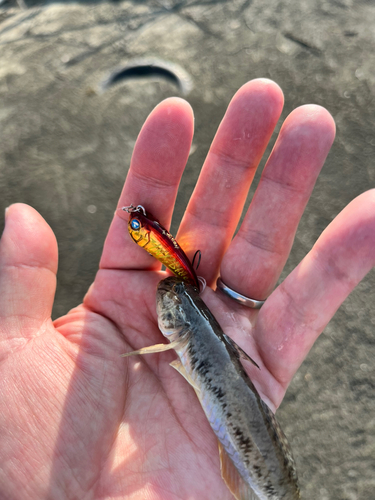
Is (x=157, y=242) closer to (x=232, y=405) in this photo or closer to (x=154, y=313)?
(x=154, y=313)

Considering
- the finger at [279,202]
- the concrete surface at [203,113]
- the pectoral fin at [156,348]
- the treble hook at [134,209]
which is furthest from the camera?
the concrete surface at [203,113]

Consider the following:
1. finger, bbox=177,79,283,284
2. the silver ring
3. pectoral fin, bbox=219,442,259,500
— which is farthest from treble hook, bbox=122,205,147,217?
pectoral fin, bbox=219,442,259,500

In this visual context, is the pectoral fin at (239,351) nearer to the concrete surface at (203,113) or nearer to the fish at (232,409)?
the fish at (232,409)

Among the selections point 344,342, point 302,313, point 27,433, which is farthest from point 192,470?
point 344,342

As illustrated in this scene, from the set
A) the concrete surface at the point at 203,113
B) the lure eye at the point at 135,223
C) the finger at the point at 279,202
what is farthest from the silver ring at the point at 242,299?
the concrete surface at the point at 203,113

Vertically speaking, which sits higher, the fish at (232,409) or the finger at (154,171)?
the finger at (154,171)

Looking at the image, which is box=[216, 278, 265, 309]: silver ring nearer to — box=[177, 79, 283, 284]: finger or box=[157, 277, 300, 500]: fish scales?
box=[177, 79, 283, 284]: finger

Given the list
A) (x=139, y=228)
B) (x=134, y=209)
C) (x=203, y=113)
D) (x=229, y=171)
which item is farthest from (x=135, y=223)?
(x=203, y=113)
